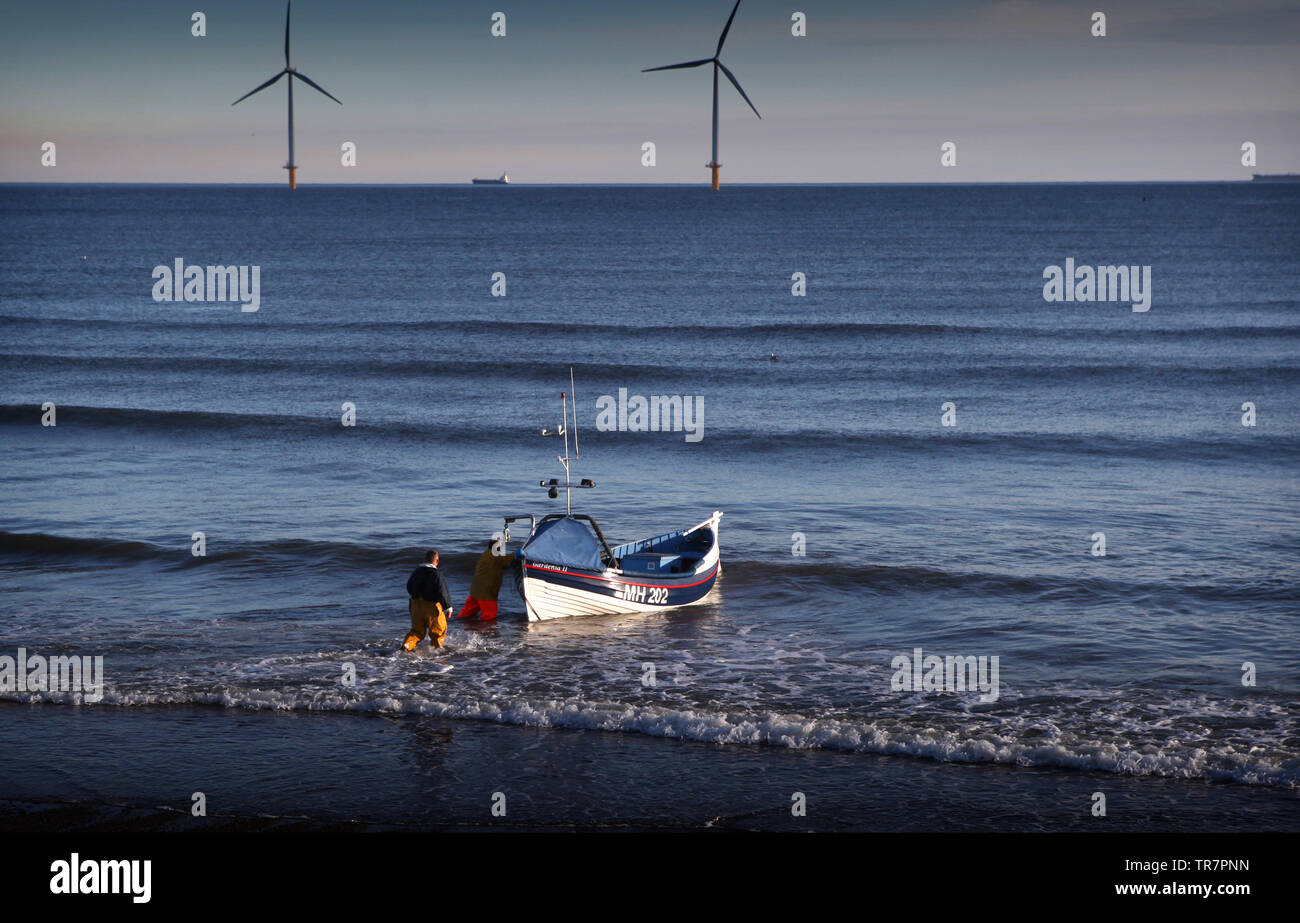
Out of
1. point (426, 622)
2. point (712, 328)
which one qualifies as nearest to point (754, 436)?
point (426, 622)

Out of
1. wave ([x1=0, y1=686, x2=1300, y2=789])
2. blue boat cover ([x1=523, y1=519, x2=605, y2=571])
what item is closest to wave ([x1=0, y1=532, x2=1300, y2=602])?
blue boat cover ([x1=523, y1=519, x2=605, y2=571])

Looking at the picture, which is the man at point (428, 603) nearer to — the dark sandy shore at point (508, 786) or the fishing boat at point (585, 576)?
the fishing boat at point (585, 576)

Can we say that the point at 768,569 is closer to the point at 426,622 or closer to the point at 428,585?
the point at 426,622

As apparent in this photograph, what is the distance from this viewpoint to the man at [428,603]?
16938mm

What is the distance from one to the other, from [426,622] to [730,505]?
36.4 ft

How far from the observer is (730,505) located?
26938mm

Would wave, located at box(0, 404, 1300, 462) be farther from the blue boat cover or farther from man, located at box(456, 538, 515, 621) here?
man, located at box(456, 538, 515, 621)

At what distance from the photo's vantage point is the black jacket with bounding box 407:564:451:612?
16906mm

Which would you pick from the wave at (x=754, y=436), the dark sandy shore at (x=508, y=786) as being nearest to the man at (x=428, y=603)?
the dark sandy shore at (x=508, y=786)

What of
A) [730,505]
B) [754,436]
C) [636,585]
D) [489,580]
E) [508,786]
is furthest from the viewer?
[754,436]

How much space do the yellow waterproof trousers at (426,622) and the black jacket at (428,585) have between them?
0.08 metres

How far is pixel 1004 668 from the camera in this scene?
16688 millimetres

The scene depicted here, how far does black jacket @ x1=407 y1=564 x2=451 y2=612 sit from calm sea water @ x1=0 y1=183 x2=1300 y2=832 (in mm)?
874

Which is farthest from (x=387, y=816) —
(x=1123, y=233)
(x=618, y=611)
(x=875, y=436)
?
(x=1123, y=233)
